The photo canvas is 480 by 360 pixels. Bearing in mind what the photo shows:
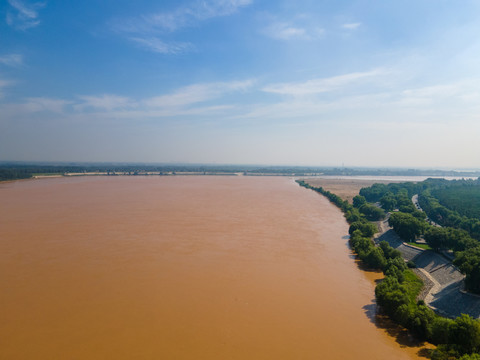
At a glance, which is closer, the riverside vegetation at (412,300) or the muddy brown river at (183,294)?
the riverside vegetation at (412,300)

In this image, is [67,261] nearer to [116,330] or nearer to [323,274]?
[116,330]

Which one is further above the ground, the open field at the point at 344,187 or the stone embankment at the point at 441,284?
the open field at the point at 344,187

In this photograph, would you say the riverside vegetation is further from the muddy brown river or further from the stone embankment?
the muddy brown river

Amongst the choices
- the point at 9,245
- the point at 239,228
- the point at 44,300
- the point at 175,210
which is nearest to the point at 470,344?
the point at 44,300

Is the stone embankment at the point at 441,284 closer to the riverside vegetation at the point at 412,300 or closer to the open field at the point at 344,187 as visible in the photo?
the riverside vegetation at the point at 412,300

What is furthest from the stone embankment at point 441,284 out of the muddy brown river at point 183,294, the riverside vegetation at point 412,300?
the muddy brown river at point 183,294

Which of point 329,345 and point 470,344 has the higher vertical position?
point 470,344

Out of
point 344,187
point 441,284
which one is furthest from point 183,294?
point 344,187
